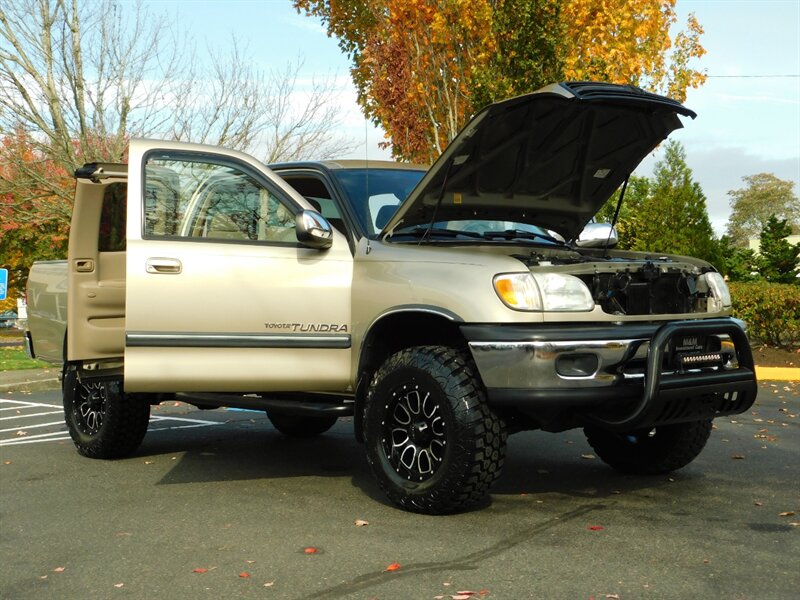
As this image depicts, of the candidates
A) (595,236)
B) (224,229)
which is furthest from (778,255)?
(224,229)

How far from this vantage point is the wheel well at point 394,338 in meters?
5.61

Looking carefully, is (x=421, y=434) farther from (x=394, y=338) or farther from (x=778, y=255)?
(x=778, y=255)

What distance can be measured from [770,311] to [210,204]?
1111 centimetres

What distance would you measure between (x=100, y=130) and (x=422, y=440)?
1732cm

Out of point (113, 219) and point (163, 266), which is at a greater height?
point (113, 219)

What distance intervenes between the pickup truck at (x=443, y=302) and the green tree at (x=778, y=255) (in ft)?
53.1

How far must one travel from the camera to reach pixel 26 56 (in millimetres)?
20953

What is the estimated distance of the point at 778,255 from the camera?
2173cm

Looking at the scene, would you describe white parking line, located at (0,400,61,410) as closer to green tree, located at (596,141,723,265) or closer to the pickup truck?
the pickup truck

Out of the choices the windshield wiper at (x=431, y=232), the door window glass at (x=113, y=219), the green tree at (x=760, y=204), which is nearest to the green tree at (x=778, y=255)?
the windshield wiper at (x=431, y=232)

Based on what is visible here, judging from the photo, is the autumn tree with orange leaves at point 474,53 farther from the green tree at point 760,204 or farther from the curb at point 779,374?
the green tree at point 760,204

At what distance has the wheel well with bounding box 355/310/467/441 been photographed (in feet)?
18.4

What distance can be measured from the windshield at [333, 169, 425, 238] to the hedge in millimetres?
9750

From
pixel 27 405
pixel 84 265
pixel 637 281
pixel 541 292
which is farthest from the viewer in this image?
pixel 27 405
